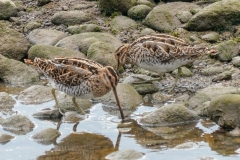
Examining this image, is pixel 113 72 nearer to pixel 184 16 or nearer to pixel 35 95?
pixel 35 95

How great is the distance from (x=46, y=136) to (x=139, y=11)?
6501 mm

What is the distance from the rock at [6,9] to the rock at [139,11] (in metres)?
3.51

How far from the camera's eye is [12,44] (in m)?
14.4

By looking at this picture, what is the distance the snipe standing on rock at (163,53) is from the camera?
12.1m

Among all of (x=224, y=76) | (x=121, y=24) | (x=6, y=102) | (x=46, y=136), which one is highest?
(x=121, y=24)

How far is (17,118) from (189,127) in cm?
320

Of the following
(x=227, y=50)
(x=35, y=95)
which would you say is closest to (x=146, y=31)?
(x=227, y=50)

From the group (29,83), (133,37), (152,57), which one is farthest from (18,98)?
(133,37)

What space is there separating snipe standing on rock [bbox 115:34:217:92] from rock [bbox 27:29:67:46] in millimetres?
3128

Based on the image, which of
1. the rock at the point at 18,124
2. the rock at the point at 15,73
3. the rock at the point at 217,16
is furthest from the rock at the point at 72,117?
the rock at the point at 217,16

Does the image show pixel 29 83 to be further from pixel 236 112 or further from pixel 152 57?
pixel 236 112

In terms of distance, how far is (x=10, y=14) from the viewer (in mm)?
16594

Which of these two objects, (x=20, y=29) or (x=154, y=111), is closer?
(x=154, y=111)

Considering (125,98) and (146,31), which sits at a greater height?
(146,31)
